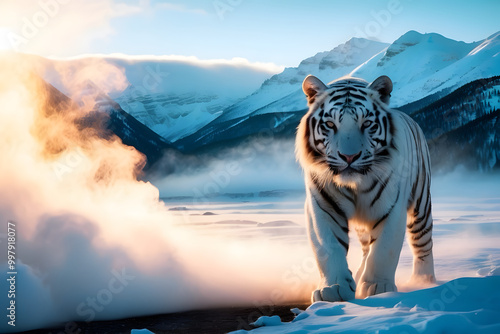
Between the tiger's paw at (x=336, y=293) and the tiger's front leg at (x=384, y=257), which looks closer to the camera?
the tiger's paw at (x=336, y=293)

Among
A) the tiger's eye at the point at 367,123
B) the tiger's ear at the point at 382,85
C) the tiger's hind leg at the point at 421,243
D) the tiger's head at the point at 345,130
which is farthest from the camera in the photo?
the tiger's hind leg at the point at 421,243

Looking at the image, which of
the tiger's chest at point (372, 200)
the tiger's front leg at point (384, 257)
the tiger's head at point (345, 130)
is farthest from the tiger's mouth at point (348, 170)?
the tiger's front leg at point (384, 257)

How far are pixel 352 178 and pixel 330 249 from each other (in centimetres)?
83

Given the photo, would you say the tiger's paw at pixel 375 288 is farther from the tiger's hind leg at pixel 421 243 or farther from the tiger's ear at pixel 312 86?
the tiger's ear at pixel 312 86

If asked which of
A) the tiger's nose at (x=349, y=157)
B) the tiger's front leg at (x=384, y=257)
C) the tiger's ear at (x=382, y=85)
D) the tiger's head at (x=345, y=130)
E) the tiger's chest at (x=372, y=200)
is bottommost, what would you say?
the tiger's front leg at (x=384, y=257)

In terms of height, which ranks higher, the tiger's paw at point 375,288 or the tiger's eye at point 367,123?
the tiger's eye at point 367,123

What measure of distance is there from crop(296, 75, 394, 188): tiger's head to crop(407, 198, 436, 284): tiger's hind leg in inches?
88.7

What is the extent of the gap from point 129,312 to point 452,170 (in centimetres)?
7238

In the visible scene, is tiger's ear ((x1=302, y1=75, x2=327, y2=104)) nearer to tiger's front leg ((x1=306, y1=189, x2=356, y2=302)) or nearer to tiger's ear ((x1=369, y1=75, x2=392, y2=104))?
tiger's ear ((x1=369, y1=75, x2=392, y2=104))

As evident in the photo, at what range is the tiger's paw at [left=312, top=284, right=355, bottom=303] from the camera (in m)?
5.73

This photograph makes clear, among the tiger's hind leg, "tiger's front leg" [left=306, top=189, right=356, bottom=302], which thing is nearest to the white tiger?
"tiger's front leg" [left=306, top=189, right=356, bottom=302]

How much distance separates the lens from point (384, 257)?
19.7 ft

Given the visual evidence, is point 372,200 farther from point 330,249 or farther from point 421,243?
point 421,243

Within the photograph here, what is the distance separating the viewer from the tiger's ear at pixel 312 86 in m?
6.41
